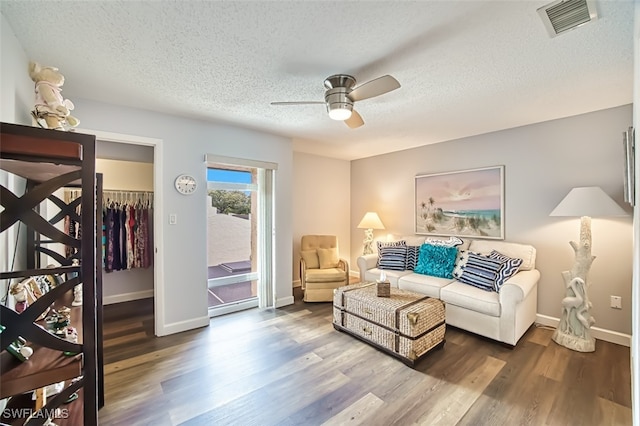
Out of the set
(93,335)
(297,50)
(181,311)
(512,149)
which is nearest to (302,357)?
(181,311)

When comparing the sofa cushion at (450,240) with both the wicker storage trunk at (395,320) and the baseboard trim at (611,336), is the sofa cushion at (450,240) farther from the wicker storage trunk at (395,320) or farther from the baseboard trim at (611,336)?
the baseboard trim at (611,336)

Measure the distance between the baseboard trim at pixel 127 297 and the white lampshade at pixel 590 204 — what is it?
541cm

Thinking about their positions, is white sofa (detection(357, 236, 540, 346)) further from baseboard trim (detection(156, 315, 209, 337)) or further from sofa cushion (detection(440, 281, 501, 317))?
baseboard trim (detection(156, 315, 209, 337))

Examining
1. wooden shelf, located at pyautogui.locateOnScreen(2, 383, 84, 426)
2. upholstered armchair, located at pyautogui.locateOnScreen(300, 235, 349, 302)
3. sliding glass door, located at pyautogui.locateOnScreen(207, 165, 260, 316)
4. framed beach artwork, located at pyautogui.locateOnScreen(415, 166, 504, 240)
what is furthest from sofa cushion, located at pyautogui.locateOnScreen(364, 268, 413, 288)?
wooden shelf, located at pyautogui.locateOnScreen(2, 383, 84, 426)

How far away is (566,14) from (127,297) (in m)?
5.44

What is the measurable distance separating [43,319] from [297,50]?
7.14 feet

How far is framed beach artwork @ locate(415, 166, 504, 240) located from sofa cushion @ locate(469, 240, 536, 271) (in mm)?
196

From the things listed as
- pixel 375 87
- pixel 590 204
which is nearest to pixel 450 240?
pixel 590 204

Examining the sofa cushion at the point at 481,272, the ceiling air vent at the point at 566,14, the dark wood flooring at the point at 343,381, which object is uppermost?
the ceiling air vent at the point at 566,14

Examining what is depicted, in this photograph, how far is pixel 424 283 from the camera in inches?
132

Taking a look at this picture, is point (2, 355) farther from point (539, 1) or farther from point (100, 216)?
point (539, 1)

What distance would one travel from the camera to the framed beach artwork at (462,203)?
366 cm

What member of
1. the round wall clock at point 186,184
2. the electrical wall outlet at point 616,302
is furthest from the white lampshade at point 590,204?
the round wall clock at point 186,184

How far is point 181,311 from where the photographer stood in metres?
3.16
